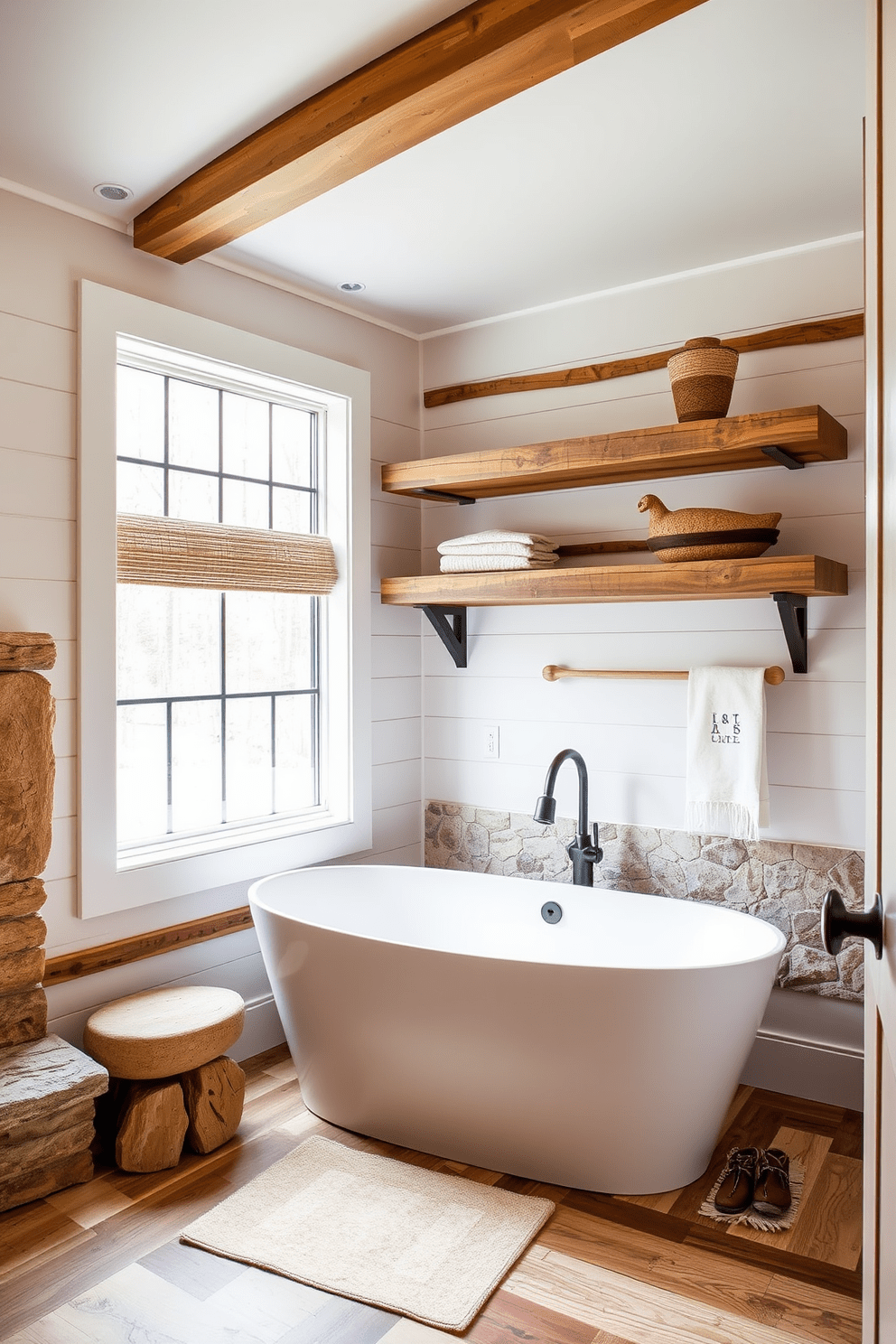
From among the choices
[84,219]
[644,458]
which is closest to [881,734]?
[644,458]

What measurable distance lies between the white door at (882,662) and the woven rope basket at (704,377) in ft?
4.82

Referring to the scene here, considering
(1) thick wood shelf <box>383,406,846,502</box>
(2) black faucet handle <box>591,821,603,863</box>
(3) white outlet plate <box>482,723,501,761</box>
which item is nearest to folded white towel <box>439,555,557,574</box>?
(1) thick wood shelf <box>383,406,846,502</box>

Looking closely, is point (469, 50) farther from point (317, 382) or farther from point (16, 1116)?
point (16, 1116)

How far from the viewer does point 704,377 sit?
2521mm

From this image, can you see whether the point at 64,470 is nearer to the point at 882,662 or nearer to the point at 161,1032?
the point at 161,1032

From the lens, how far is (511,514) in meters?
3.33

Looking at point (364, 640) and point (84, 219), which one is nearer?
point (84, 219)

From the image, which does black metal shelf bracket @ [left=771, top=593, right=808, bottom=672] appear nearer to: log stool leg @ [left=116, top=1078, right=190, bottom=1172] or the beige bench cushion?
the beige bench cushion

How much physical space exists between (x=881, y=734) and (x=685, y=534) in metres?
1.69

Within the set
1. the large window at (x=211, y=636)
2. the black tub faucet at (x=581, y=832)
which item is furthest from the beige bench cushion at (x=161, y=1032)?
the black tub faucet at (x=581, y=832)

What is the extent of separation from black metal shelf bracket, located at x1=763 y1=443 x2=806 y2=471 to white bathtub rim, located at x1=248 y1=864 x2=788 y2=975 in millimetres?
1226

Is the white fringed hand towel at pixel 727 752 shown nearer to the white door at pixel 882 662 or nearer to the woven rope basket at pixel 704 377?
the woven rope basket at pixel 704 377

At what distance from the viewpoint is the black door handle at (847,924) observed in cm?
89

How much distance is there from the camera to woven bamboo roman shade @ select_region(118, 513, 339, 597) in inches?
102
